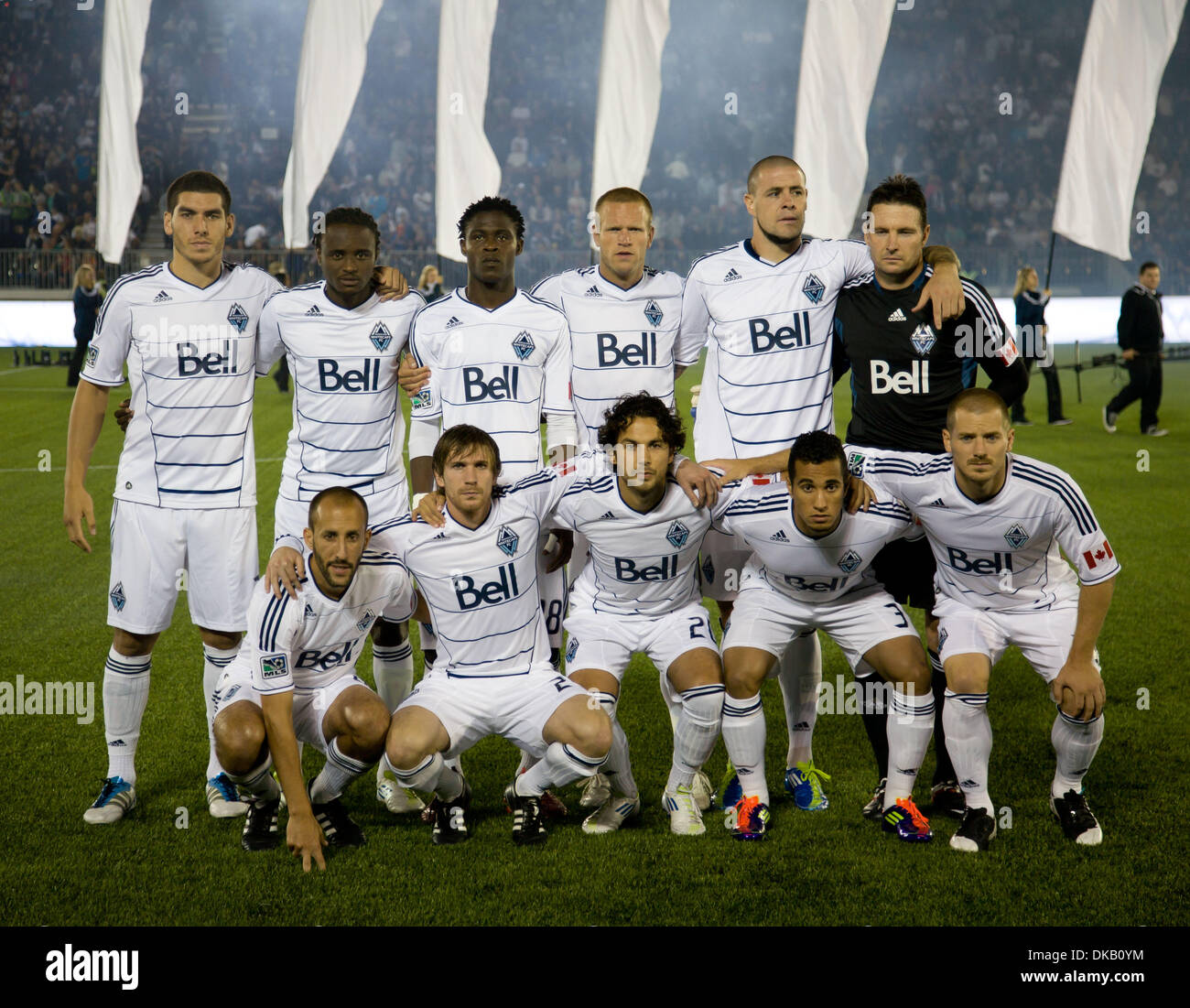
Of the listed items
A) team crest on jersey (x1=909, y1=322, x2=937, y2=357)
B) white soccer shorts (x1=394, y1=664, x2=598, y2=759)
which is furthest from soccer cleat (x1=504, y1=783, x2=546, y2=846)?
team crest on jersey (x1=909, y1=322, x2=937, y2=357)

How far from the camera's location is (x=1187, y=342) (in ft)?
75.3

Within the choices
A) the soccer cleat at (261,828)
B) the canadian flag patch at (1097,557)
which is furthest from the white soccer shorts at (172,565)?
the canadian flag patch at (1097,557)

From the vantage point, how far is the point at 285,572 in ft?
12.8

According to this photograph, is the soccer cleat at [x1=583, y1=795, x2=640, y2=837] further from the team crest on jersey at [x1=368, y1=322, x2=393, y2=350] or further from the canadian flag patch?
the team crest on jersey at [x1=368, y1=322, x2=393, y2=350]

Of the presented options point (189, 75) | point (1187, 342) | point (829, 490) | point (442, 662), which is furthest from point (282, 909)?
point (189, 75)

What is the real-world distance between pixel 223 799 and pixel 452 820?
0.88m

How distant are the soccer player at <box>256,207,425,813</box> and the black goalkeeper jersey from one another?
68.8 inches

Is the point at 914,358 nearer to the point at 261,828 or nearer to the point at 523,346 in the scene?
the point at 523,346

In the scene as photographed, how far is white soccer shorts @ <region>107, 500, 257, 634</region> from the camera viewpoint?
14.3ft

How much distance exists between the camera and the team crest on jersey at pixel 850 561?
4223 millimetres

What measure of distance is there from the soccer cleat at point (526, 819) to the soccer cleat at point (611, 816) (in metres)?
0.17

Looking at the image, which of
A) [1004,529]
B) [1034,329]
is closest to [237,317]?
[1004,529]

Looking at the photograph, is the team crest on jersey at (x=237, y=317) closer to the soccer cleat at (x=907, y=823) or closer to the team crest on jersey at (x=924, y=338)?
the team crest on jersey at (x=924, y=338)

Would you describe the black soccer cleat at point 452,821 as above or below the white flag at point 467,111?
below
